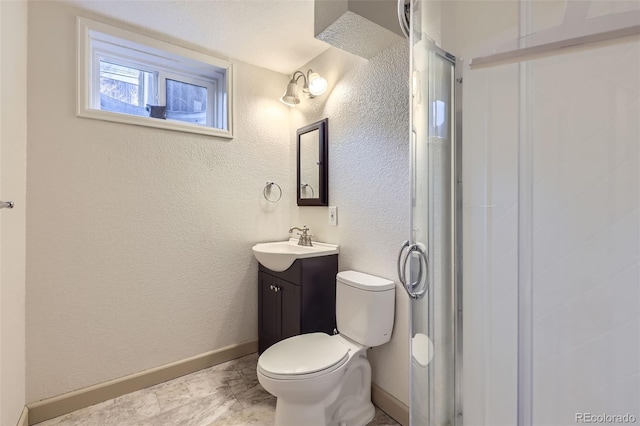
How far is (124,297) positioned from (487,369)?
1927mm

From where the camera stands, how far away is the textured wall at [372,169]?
156 cm

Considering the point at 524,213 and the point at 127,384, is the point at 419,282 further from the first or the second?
the point at 127,384

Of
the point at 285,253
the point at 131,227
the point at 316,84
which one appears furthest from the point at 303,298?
the point at 316,84

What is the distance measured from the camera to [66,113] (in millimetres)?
1617

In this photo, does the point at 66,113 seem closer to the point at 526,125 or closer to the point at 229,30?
the point at 229,30

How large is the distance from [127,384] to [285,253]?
124 cm

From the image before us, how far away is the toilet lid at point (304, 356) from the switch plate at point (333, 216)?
72cm

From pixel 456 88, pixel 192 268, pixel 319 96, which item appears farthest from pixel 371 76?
pixel 192 268

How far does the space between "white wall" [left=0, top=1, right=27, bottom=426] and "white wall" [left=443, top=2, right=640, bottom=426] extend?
1780mm

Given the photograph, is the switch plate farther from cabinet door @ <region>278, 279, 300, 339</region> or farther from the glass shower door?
the glass shower door

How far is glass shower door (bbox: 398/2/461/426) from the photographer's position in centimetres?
105

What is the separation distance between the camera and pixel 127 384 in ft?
5.82

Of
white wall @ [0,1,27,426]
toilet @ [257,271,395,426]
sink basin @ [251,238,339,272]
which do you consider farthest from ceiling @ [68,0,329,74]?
toilet @ [257,271,395,426]

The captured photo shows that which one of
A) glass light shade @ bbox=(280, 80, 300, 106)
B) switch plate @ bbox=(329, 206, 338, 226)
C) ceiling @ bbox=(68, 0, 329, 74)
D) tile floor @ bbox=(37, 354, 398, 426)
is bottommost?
tile floor @ bbox=(37, 354, 398, 426)
